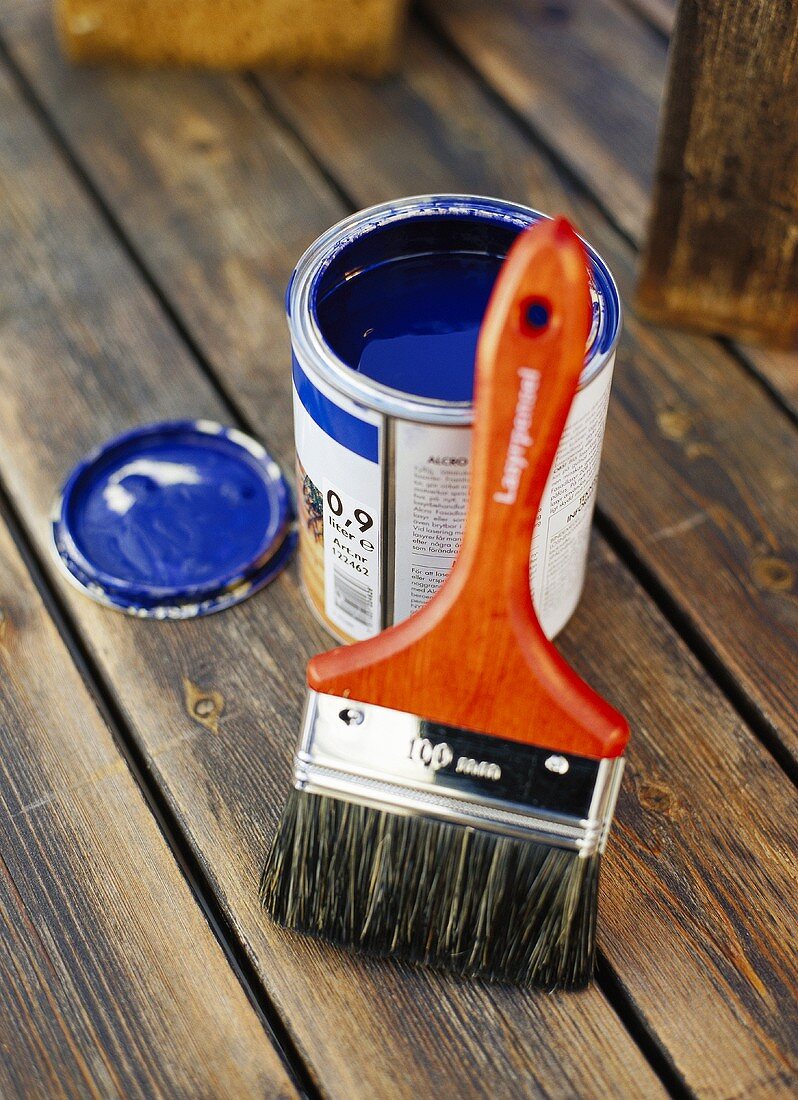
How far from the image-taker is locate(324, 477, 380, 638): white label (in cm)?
72

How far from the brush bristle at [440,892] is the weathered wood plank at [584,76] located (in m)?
0.64

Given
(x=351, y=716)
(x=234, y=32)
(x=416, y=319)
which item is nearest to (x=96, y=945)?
(x=351, y=716)

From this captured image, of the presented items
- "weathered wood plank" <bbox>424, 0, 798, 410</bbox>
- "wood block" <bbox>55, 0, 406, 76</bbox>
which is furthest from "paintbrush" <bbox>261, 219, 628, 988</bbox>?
"wood block" <bbox>55, 0, 406, 76</bbox>

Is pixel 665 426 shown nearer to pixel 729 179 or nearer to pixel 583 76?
pixel 729 179

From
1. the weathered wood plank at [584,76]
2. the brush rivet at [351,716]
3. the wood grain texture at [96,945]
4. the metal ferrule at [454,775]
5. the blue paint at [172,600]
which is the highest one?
the weathered wood plank at [584,76]

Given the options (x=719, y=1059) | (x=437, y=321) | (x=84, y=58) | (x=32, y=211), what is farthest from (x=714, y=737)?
(x=84, y=58)

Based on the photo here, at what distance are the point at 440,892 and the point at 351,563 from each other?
0.68 feet

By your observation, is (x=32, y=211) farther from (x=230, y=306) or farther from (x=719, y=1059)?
(x=719, y=1059)

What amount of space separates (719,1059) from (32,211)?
896 mm

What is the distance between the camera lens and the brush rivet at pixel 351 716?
2.22 ft

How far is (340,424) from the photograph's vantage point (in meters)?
0.68

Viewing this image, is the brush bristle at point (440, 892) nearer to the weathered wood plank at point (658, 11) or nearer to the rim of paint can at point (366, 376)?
the rim of paint can at point (366, 376)

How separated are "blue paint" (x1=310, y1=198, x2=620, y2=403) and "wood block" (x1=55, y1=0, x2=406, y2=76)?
53 centimetres

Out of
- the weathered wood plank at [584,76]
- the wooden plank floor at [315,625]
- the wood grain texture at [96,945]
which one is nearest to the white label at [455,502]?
the wooden plank floor at [315,625]
